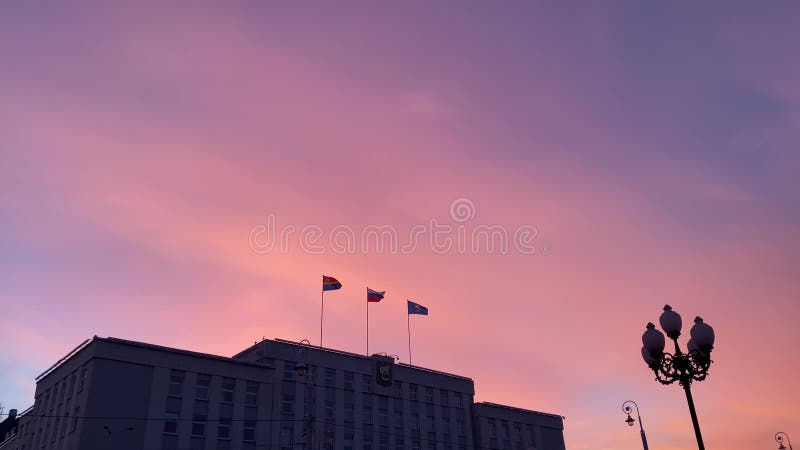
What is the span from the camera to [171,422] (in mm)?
52312

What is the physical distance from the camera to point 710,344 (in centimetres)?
1725

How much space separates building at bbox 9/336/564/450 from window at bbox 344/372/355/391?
0.11 metres

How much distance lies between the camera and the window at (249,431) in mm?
56125

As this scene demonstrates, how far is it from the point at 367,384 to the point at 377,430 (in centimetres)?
507

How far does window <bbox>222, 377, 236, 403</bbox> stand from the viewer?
56.7 m

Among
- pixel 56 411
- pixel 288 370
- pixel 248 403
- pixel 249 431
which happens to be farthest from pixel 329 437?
pixel 56 411

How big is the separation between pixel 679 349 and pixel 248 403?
48.1 m

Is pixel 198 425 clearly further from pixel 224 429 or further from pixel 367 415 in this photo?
pixel 367 415

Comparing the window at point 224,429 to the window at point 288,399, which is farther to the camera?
the window at point 288,399

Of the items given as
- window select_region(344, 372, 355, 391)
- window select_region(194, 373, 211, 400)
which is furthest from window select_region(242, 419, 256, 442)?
window select_region(344, 372, 355, 391)

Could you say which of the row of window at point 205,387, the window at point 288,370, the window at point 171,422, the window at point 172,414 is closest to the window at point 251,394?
the row of window at point 205,387

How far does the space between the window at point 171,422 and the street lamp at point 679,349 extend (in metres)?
45.5

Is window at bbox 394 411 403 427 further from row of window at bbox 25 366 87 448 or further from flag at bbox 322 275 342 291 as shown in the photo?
row of window at bbox 25 366 87 448

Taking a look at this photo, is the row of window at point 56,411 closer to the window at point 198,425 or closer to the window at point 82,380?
the window at point 82,380
